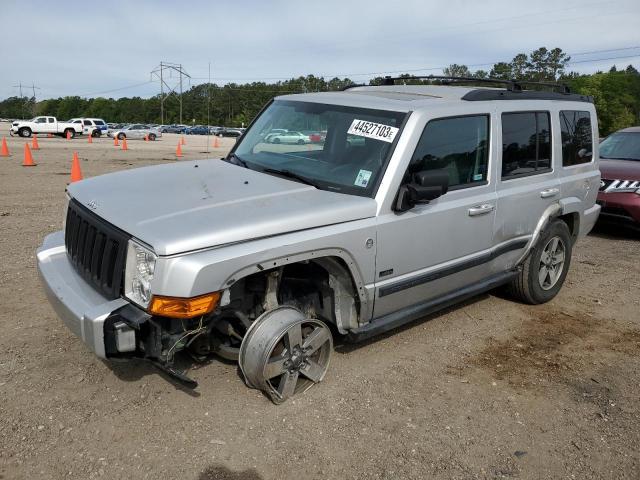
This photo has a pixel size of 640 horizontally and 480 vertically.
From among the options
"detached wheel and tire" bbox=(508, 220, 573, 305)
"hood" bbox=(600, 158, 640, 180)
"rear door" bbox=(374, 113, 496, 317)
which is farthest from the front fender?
"hood" bbox=(600, 158, 640, 180)

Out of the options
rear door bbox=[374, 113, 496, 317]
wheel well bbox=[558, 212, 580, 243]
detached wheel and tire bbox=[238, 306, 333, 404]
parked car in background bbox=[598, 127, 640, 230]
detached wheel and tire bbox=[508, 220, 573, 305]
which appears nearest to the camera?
detached wheel and tire bbox=[238, 306, 333, 404]

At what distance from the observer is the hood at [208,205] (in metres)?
2.81

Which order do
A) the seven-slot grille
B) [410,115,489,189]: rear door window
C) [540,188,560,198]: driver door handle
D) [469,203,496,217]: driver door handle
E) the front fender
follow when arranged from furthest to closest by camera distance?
[540,188,560,198]: driver door handle
[469,203,496,217]: driver door handle
[410,115,489,189]: rear door window
the seven-slot grille
the front fender

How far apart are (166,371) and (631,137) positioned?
9.15 metres

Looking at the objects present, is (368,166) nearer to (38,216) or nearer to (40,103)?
(38,216)

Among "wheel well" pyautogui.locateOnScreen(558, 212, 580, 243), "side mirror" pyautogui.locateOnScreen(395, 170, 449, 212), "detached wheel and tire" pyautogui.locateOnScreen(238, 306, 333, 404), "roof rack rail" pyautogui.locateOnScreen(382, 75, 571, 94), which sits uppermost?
"roof rack rail" pyautogui.locateOnScreen(382, 75, 571, 94)

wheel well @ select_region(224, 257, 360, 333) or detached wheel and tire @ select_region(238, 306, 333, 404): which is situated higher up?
wheel well @ select_region(224, 257, 360, 333)

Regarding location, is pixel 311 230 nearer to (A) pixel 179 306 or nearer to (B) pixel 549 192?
(A) pixel 179 306

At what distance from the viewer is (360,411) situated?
10.9ft

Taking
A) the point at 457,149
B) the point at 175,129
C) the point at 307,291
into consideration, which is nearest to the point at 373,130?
the point at 457,149

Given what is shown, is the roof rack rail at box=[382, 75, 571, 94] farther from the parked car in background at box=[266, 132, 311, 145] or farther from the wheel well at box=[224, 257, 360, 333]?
the wheel well at box=[224, 257, 360, 333]

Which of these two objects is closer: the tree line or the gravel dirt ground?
the gravel dirt ground

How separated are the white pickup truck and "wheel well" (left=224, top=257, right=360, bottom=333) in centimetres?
4246

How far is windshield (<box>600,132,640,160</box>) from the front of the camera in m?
8.88
